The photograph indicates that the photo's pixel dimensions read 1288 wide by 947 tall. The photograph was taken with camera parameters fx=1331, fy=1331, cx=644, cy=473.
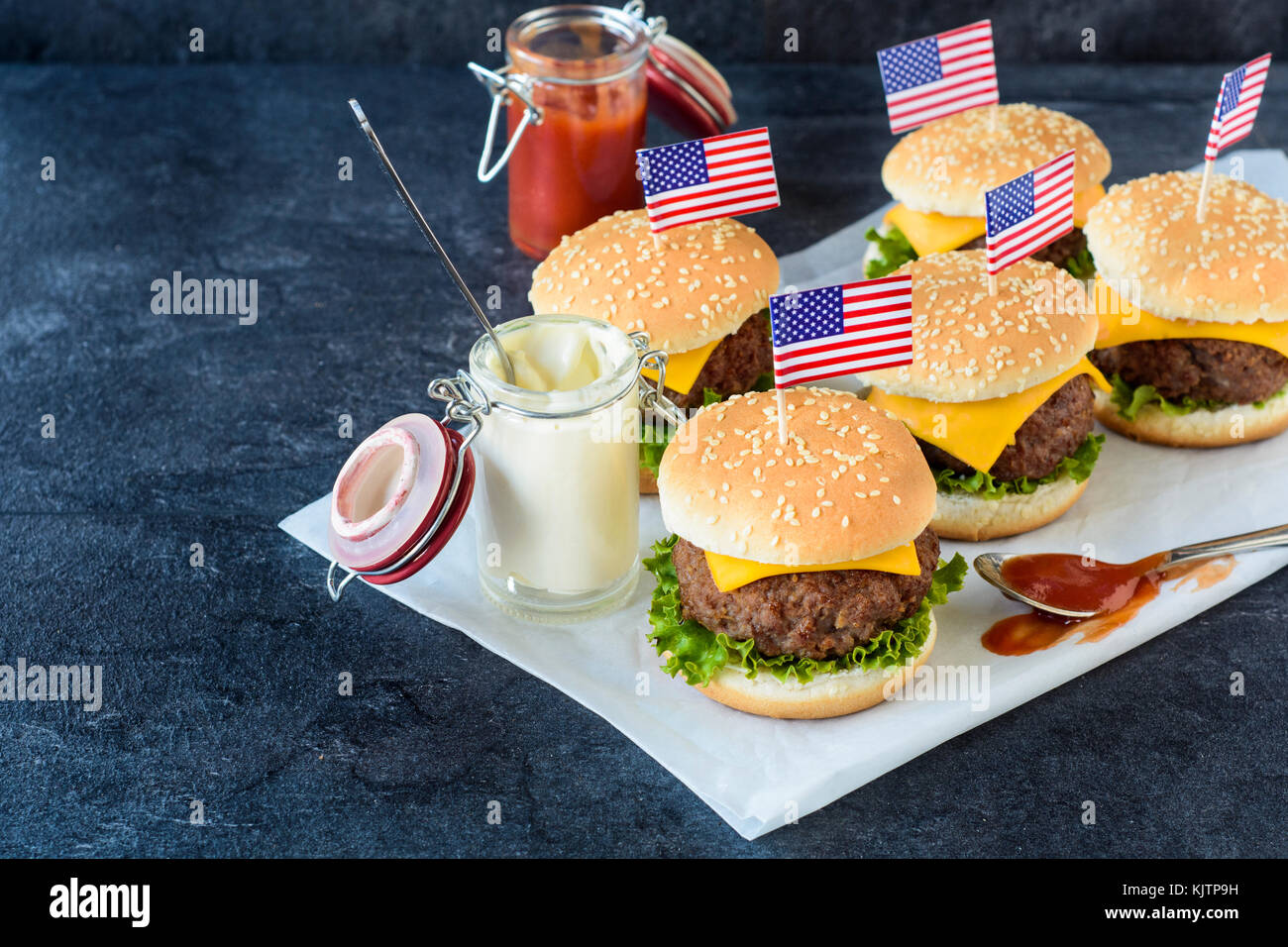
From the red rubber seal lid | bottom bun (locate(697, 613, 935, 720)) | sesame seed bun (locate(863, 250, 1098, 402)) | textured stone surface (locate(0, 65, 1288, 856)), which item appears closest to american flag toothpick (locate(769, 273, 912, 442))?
sesame seed bun (locate(863, 250, 1098, 402))

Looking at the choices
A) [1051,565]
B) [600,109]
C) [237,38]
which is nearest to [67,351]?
[600,109]

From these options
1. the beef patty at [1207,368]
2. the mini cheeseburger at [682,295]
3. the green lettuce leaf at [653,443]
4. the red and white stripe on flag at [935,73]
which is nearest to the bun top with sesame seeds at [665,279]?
the mini cheeseburger at [682,295]

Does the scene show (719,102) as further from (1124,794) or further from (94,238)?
(1124,794)

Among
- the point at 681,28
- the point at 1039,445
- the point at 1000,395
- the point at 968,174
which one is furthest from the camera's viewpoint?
the point at 681,28

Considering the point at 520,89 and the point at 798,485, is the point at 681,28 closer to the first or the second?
the point at 520,89

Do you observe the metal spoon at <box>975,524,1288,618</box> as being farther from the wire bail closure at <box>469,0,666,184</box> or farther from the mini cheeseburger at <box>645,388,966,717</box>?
the wire bail closure at <box>469,0,666,184</box>

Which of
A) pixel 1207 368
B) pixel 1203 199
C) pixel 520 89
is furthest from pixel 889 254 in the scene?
pixel 520 89
